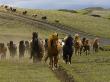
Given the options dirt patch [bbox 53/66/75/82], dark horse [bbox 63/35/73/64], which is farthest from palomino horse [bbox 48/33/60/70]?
dark horse [bbox 63/35/73/64]

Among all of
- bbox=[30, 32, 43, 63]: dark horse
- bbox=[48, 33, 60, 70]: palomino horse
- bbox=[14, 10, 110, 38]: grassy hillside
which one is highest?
bbox=[48, 33, 60, 70]: palomino horse

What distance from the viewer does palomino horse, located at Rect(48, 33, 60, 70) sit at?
33875 mm

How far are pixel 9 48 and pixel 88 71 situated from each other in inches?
576

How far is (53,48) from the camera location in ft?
112

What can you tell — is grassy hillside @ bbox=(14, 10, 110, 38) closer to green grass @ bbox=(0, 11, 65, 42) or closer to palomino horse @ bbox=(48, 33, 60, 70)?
green grass @ bbox=(0, 11, 65, 42)

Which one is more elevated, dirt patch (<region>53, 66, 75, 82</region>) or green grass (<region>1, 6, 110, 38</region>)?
dirt patch (<region>53, 66, 75, 82</region>)

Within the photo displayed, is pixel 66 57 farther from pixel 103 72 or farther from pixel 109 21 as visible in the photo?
pixel 109 21

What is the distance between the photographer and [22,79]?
26.9 m

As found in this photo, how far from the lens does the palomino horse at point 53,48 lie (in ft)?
111

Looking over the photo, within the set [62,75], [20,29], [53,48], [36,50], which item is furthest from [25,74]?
[20,29]

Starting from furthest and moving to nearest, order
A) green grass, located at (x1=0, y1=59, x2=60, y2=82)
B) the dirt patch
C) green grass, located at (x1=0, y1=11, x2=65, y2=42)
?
green grass, located at (x1=0, y1=11, x2=65, y2=42) < the dirt patch < green grass, located at (x1=0, y1=59, x2=60, y2=82)

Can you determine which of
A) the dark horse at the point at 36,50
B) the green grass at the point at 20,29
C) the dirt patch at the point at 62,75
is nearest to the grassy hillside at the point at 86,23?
the green grass at the point at 20,29

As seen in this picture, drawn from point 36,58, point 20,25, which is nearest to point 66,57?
point 36,58

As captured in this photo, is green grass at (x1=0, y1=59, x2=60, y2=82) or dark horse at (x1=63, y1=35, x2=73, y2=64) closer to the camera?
green grass at (x1=0, y1=59, x2=60, y2=82)
